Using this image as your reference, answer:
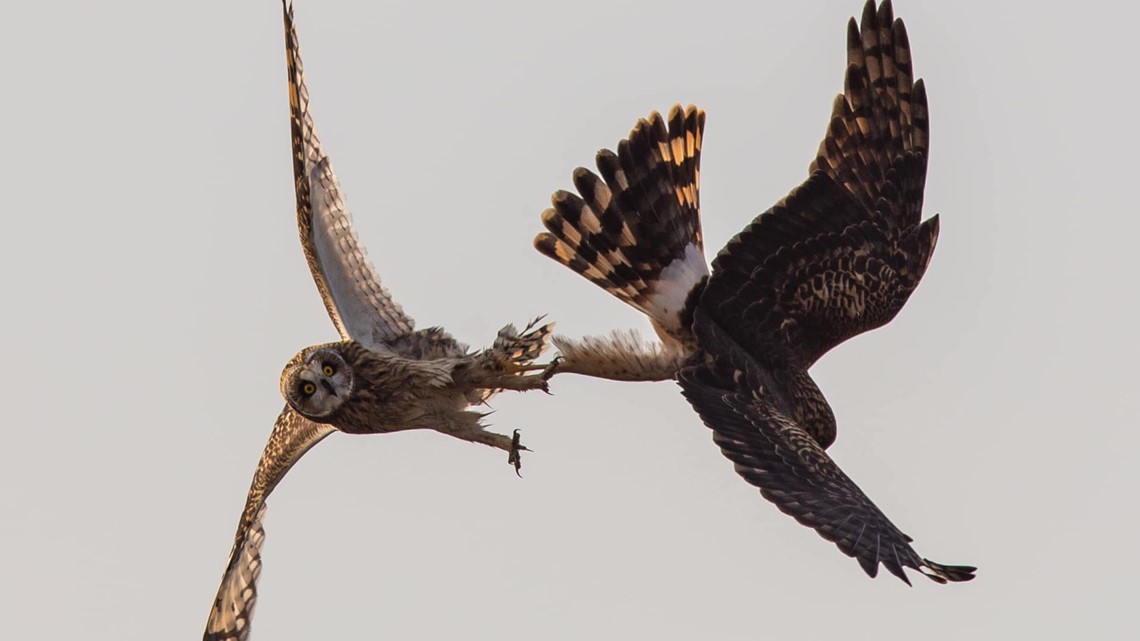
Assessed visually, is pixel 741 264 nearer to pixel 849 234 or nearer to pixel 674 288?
pixel 674 288

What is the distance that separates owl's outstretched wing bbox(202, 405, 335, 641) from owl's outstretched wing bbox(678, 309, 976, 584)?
9.11ft

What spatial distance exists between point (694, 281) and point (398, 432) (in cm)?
209

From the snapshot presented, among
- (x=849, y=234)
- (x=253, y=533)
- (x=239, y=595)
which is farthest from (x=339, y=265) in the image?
(x=849, y=234)

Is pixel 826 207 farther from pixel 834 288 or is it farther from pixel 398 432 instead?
pixel 398 432

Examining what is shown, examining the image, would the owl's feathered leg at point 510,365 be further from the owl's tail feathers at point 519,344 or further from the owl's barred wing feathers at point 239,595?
the owl's barred wing feathers at point 239,595

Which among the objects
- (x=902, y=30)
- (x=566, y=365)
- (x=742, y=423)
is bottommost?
(x=742, y=423)

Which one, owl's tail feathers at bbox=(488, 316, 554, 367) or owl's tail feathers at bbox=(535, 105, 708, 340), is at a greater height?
owl's tail feathers at bbox=(535, 105, 708, 340)

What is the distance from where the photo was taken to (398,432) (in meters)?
12.4

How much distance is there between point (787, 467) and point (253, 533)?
474cm

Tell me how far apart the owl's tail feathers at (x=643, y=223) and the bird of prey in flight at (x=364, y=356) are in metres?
0.64

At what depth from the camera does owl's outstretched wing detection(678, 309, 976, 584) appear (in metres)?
10.1

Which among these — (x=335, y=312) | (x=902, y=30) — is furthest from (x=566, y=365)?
(x=902, y=30)

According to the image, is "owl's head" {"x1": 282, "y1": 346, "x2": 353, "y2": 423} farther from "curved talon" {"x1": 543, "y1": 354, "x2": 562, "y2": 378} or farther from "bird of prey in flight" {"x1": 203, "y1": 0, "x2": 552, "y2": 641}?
"curved talon" {"x1": 543, "y1": 354, "x2": 562, "y2": 378}

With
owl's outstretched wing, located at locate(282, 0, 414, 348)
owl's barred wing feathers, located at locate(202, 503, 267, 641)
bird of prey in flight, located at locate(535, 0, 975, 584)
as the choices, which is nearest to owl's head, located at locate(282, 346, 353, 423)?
owl's outstretched wing, located at locate(282, 0, 414, 348)
